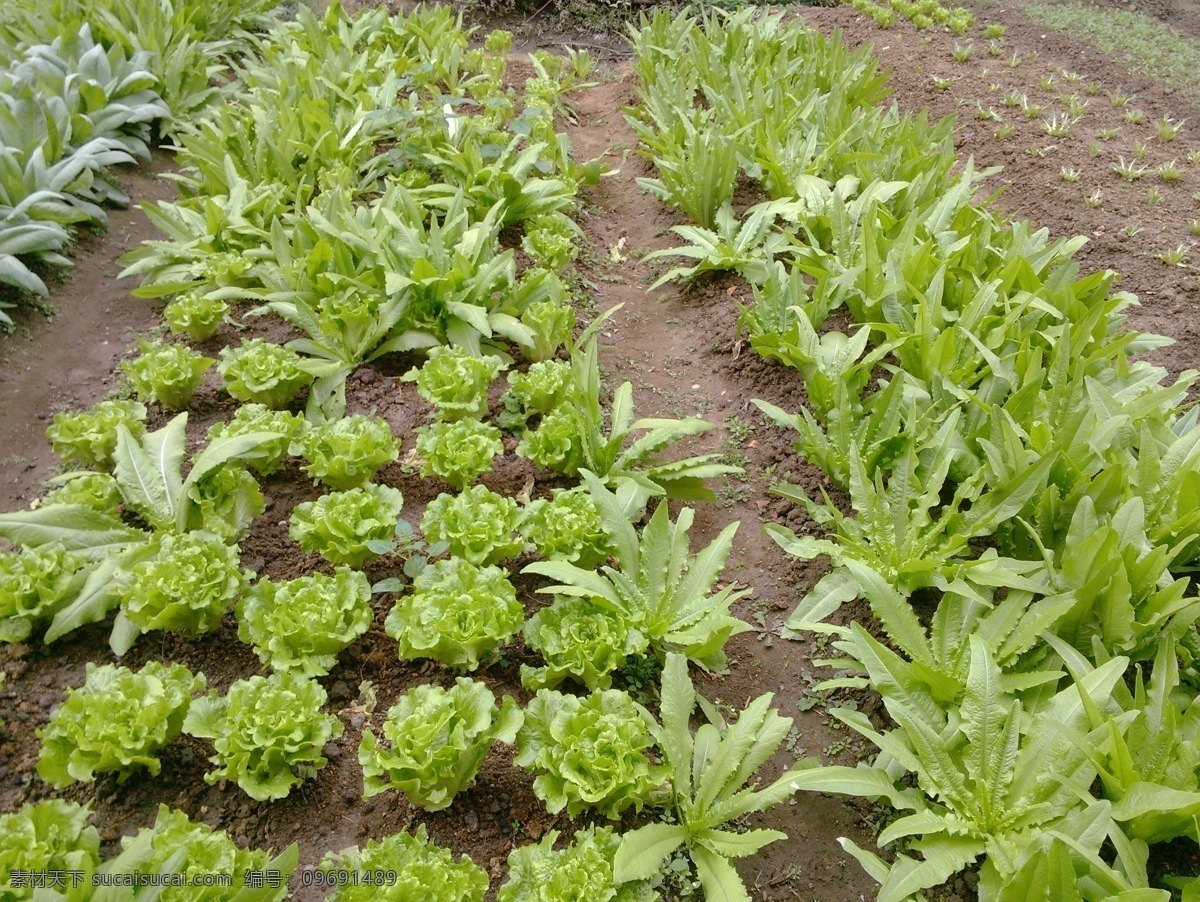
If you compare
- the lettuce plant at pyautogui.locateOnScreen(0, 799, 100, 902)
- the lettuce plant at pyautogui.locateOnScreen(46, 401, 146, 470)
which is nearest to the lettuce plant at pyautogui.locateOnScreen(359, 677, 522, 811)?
the lettuce plant at pyautogui.locateOnScreen(0, 799, 100, 902)

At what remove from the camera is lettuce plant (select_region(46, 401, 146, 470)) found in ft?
10.4

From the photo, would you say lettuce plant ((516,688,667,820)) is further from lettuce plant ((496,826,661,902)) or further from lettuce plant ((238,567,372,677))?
lettuce plant ((238,567,372,677))

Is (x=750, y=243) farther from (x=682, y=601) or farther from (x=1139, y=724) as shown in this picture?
(x=1139, y=724)

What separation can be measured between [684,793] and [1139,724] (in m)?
1.29

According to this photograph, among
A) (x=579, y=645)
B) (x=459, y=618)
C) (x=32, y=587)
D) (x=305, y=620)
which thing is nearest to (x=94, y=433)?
(x=32, y=587)

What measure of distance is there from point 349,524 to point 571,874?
1.43 meters

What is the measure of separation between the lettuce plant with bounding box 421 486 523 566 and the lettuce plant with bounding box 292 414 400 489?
0.41 metres

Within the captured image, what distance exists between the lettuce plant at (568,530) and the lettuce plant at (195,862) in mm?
1264

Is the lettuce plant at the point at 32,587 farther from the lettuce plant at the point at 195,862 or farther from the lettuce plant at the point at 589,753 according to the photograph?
the lettuce plant at the point at 589,753

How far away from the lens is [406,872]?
195cm

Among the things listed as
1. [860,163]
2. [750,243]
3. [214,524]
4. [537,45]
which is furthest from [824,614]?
[537,45]

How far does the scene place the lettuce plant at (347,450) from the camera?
3.11m

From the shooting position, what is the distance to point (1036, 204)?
5820 mm

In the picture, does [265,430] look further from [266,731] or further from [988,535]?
[988,535]
